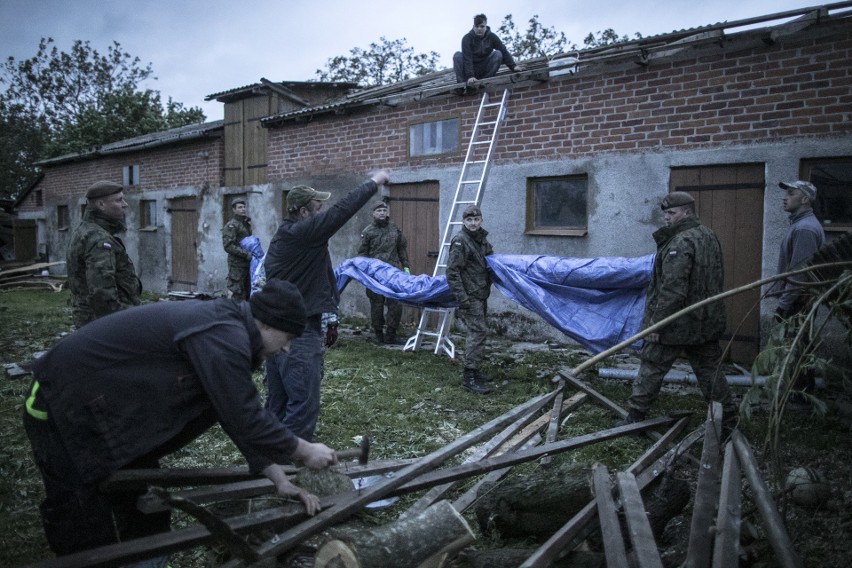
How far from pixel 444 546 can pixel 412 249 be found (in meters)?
7.91

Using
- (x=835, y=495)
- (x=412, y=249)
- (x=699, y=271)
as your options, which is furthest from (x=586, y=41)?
(x=835, y=495)

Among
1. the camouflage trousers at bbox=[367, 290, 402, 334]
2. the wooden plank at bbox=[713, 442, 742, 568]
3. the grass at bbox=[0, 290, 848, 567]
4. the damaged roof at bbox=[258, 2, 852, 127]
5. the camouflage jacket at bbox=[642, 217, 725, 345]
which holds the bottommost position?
the grass at bbox=[0, 290, 848, 567]

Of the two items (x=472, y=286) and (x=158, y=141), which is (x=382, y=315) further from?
(x=158, y=141)

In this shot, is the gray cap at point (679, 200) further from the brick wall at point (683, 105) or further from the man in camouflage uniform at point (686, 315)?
the brick wall at point (683, 105)

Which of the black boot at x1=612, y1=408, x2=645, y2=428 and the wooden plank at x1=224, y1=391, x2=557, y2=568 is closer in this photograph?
the wooden plank at x1=224, y1=391, x2=557, y2=568

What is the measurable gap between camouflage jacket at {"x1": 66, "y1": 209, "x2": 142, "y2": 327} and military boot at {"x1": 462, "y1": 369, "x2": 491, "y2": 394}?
10.7 ft

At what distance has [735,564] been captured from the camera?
225cm

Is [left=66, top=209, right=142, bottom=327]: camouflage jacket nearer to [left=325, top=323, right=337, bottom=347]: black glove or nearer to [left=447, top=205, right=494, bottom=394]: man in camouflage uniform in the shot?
[left=325, top=323, right=337, bottom=347]: black glove

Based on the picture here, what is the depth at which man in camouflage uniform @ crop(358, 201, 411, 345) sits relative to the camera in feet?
29.3

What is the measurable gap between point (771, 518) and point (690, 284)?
2455 millimetres

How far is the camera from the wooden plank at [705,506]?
2373 mm

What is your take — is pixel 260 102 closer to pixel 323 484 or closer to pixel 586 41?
pixel 323 484

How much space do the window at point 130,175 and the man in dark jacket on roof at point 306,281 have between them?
48.9 feet

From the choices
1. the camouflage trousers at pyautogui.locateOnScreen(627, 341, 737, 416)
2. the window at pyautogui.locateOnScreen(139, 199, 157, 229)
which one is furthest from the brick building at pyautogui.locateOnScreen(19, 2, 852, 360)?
the window at pyautogui.locateOnScreen(139, 199, 157, 229)
